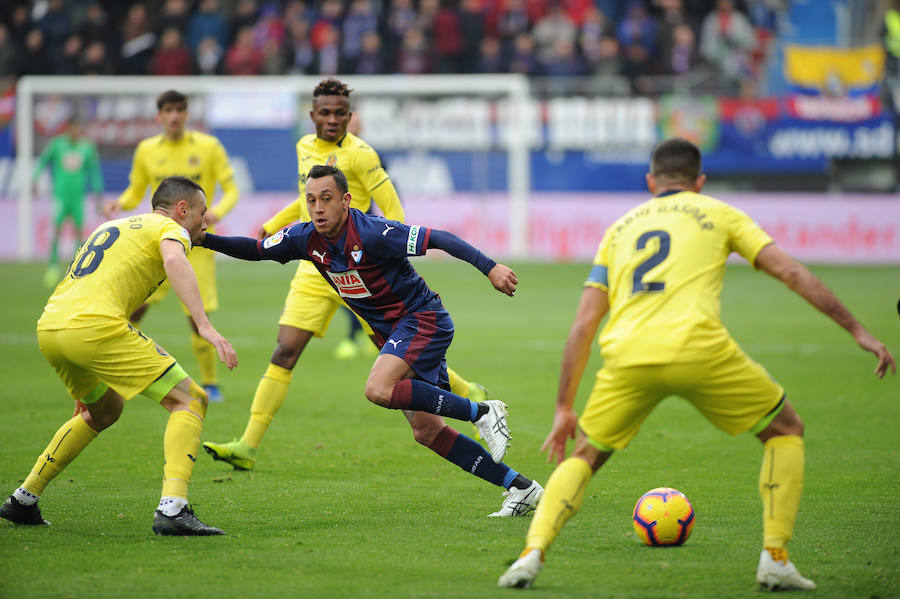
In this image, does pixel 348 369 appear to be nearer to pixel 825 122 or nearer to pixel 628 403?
pixel 628 403

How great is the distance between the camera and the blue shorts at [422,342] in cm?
627

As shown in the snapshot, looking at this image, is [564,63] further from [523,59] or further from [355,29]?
[355,29]

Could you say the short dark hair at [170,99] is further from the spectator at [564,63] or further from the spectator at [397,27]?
the spectator at [397,27]

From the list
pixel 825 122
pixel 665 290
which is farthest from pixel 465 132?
pixel 665 290

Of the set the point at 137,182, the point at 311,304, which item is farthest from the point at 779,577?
the point at 137,182

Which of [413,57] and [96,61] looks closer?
[413,57]

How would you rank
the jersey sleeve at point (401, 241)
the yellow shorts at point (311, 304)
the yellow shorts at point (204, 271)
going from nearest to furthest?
the jersey sleeve at point (401, 241) → the yellow shorts at point (311, 304) → the yellow shorts at point (204, 271)

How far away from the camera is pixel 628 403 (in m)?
4.84

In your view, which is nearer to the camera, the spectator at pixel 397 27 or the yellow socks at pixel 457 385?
the yellow socks at pixel 457 385

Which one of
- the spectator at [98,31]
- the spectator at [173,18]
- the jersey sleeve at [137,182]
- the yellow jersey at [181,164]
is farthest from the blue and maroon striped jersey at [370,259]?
the spectator at [98,31]

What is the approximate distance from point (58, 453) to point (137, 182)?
5.16m

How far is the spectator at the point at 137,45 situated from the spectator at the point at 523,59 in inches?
360

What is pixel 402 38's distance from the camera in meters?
28.3

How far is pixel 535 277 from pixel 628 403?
676 inches
